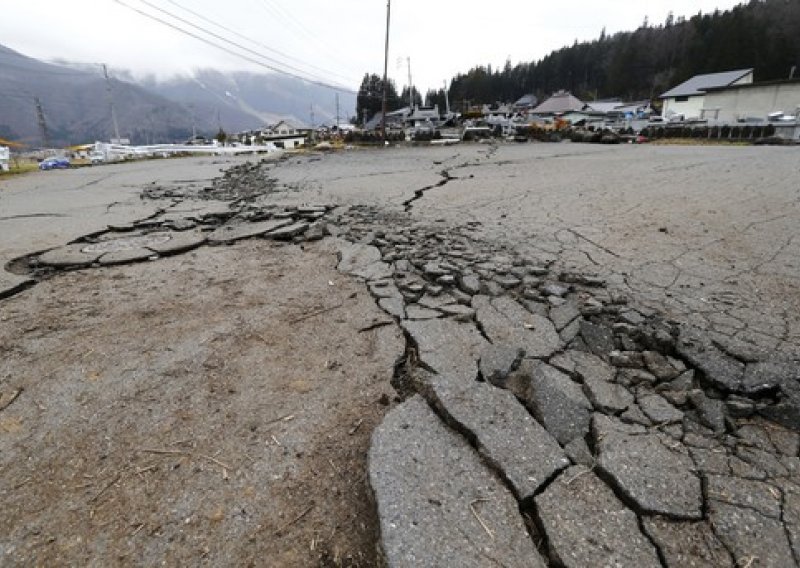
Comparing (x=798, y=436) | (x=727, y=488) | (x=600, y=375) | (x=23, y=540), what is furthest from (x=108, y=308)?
(x=798, y=436)

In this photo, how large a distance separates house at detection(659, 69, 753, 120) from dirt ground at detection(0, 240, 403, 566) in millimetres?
49704

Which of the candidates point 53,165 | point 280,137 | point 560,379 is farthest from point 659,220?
point 280,137

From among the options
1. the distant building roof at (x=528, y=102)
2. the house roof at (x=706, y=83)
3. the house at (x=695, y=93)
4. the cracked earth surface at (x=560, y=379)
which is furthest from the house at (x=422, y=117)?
the cracked earth surface at (x=560, y=379)

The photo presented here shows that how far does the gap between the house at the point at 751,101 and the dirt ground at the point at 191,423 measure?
1626 inches

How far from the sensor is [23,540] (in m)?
1.38

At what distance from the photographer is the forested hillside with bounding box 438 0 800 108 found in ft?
161

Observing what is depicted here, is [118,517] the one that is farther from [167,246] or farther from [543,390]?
[167,246]

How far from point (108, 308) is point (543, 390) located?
2981 mm

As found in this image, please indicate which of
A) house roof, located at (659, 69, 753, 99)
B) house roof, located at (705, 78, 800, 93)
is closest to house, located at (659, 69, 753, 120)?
house roof, located at (659, 69, 753, 99)

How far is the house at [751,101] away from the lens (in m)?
34.2

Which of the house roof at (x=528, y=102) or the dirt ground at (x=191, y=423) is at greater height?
the house roof at (x=528, y=102)

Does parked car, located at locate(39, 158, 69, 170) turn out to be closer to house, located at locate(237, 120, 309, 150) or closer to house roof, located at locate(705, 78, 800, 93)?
house, located at locate(237, 120, 309, 150)

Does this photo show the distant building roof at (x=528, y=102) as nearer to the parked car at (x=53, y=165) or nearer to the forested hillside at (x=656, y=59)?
the forested hillside at (x=656, y=59)

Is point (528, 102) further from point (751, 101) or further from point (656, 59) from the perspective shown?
point (751, 101)
